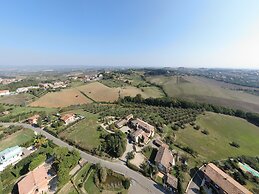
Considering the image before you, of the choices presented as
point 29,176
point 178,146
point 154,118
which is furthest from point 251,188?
point 29,176

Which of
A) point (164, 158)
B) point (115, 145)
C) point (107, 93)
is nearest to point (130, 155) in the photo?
point (115, 145)

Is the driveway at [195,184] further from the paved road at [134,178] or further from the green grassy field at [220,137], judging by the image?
the green grassy field at [220,137]

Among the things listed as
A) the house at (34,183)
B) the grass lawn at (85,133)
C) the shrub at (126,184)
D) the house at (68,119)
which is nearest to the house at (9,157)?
the house at (34,183)

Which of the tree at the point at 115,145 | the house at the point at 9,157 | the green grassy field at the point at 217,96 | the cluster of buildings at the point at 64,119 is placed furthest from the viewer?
the green grassy field at the point at 217,96

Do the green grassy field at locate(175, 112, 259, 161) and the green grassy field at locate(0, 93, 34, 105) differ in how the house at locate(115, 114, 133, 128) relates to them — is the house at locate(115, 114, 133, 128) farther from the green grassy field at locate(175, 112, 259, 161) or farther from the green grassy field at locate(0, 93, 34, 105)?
the green grassy field at locate(0, 93, 34, 105)

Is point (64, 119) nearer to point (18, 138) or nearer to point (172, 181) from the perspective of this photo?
point (18, 138)
